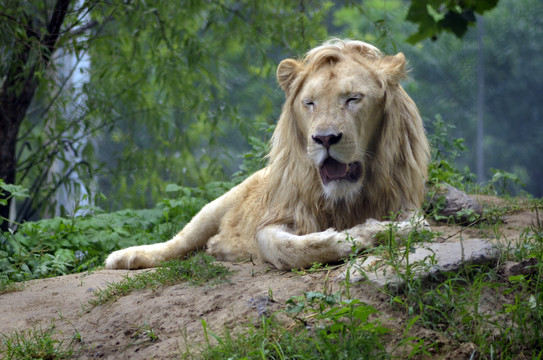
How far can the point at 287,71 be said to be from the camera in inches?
171

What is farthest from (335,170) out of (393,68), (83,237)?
(83,237)

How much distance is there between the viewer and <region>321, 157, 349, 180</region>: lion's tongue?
3934 mm

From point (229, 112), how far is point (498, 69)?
22.6 feet

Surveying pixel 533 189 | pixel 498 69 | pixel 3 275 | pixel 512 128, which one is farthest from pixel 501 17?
pixel 3 275

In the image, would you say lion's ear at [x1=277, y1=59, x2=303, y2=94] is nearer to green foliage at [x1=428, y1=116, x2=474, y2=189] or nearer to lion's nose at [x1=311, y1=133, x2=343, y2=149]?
lion's nose at [x1=311, y1=133, x2=343, y2=149]

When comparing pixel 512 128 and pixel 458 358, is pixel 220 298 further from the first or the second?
pixel 512 128

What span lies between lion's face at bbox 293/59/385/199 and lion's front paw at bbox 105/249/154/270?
5.49ft

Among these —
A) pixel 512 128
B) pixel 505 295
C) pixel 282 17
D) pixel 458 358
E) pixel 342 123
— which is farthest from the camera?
pixel 512 128

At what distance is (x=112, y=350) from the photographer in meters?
3.32

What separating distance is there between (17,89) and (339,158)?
14.1 ft

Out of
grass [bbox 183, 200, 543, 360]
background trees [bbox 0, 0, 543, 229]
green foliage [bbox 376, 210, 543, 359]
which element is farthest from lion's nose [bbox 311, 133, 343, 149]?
background trees [bbox 0, 0, 543, 229]

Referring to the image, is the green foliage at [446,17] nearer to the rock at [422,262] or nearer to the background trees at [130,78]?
the rock at [422,262]

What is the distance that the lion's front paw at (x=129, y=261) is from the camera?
4965 millimetres

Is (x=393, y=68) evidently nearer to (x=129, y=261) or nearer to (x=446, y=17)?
(x=446, y=17)
